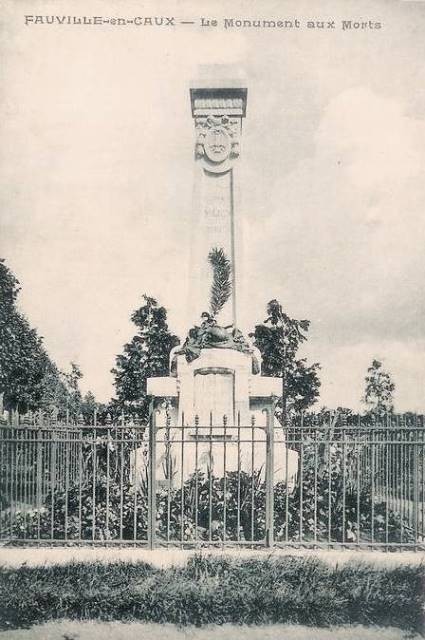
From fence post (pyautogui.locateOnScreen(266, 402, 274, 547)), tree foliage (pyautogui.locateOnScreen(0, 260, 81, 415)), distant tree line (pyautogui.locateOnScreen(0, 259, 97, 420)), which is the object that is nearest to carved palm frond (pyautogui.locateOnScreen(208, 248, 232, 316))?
fence post (pyautogui.locateOnScreen(266, 402, 274, 547))

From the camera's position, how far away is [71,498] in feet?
25.1

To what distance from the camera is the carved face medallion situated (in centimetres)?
1065

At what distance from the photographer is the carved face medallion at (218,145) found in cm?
1065

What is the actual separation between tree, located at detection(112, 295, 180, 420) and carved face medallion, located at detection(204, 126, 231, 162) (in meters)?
13.3

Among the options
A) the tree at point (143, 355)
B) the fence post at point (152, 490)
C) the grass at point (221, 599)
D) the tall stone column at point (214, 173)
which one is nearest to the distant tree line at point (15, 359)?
the tree at point (143, 355)

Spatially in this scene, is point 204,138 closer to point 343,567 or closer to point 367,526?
point 367,526

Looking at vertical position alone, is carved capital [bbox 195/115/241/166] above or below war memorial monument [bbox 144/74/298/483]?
above

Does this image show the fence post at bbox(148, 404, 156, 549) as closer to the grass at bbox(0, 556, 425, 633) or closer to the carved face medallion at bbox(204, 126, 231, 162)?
the grass at bbox(0, 556, 425, 633)

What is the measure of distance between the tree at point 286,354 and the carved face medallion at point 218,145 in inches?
466

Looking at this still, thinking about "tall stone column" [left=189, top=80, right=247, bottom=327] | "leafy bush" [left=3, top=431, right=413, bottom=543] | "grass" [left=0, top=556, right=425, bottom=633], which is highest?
"tall stone column" [left=189, top=80, right=247, bottom=327]

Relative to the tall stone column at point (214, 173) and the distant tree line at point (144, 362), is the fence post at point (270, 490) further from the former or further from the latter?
the distant tree line at point (144, 362)

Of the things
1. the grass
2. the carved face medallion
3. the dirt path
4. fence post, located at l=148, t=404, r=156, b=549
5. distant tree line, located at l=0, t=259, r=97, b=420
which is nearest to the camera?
the dirt path

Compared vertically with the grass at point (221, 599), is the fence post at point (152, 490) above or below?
above

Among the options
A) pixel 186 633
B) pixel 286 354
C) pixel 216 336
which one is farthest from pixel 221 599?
pixel 286 354
